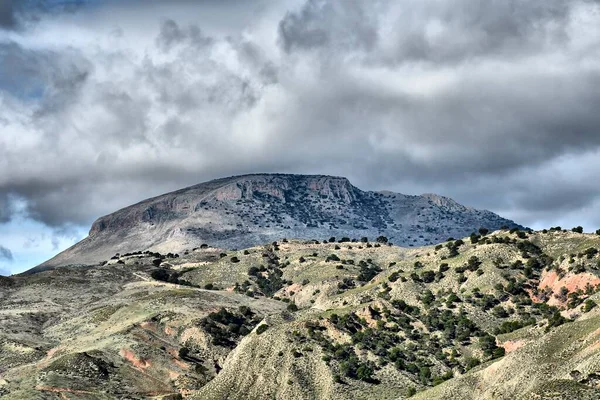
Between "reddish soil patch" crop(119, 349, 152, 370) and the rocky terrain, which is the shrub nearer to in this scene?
the rocky terrain

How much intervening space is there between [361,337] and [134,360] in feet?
142

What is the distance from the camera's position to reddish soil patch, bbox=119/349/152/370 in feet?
466

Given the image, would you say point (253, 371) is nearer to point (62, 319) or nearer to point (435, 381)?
point (435, 381)

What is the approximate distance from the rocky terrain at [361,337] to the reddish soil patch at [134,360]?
0.21m

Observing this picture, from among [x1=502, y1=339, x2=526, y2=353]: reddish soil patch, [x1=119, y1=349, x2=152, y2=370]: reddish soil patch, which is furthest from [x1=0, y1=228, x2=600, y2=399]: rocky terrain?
[x1=502, y1=339, x2=526, y2=353]: reddish soil patch

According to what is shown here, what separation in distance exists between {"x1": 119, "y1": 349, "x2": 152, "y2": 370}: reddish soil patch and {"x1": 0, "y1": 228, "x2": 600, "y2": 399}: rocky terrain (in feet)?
0.68

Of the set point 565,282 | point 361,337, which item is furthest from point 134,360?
point 565,282

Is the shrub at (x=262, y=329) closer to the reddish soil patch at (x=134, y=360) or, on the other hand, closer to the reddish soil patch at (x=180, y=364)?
the reddish soil patch at (x=180, y=364)

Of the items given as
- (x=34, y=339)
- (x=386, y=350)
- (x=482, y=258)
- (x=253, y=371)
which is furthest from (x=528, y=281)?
(x=34, y=339)

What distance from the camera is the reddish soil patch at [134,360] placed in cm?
14200

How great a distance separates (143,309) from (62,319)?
835 inches

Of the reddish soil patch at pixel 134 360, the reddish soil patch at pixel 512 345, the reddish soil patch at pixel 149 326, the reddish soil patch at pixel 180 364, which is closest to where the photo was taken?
the reddish soil patch at pixel 512 345

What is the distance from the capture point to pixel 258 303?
191500 mm

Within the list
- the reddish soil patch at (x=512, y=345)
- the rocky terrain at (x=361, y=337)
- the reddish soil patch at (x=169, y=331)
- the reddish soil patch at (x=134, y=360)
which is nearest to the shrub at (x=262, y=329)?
the rocky terrain at (x=361, y=337)
